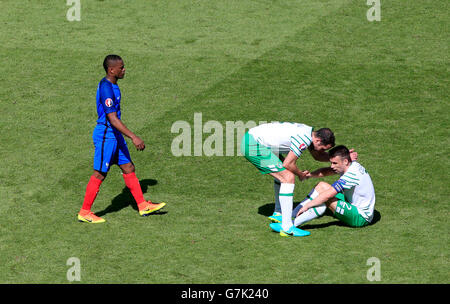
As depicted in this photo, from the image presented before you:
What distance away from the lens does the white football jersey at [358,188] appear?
1015cm

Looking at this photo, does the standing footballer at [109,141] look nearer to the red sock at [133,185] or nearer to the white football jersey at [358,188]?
the red sock at [133,185]

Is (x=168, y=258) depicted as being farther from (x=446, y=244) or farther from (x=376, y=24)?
(x=376, y=24)

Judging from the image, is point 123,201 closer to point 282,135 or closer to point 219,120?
point 282,135

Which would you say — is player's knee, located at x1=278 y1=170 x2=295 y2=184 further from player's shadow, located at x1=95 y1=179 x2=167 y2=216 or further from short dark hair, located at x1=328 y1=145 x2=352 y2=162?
player's shadow, located at x1=95 y1=179 x2=167 y2=216

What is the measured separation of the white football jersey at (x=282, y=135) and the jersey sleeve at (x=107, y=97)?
2.03 m

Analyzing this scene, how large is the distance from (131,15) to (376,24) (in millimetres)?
6317

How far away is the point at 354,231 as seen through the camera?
33.9 feet

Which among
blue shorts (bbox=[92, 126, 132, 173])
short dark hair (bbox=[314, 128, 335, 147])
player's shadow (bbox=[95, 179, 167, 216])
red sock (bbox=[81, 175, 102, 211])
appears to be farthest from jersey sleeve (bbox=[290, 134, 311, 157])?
red sock (bbox=[81, 175, 102, 211])

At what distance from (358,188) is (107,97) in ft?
12.4

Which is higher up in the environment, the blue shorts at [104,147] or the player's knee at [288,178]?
the blue shorts at [104,147]

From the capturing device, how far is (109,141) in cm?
1074

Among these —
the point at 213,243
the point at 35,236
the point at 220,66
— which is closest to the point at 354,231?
the point at 213,243

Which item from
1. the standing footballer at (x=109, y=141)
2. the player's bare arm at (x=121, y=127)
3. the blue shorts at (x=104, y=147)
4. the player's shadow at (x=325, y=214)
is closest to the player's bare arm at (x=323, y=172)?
the player's shadow at (x=325, y=214)

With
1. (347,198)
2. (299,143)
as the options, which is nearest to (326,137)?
(299,143)
